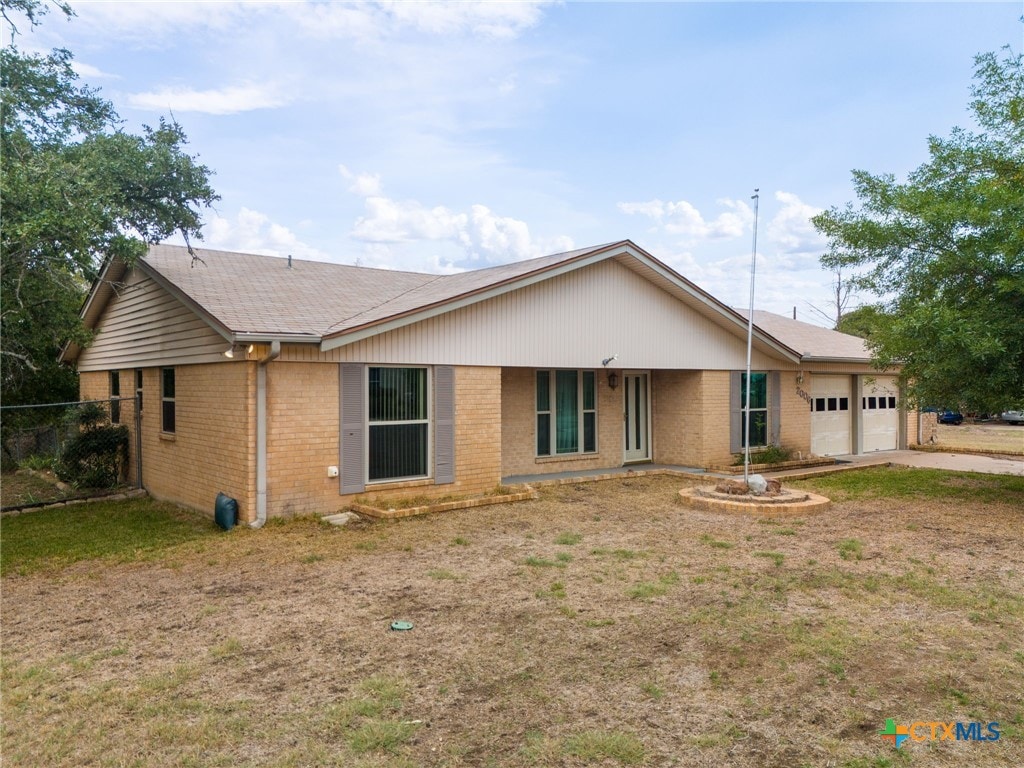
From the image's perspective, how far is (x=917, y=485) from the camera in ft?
43.5

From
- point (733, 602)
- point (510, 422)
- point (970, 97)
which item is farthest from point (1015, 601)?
point (970, 97)

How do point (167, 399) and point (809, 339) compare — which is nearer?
point (167, 399)

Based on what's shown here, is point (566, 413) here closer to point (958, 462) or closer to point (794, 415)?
point (794, 415)

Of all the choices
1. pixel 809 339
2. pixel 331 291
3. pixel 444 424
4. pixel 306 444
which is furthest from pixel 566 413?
pixel 809 339

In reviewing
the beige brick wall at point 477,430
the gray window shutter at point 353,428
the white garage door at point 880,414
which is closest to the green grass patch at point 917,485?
the white garage door at point 880,414

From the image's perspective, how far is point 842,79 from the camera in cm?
1339

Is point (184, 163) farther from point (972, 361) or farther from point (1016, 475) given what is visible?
point (1016, 475)

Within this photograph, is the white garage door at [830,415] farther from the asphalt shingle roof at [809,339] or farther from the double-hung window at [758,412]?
the double-hung window at [758,412]

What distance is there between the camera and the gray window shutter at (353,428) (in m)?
9.77

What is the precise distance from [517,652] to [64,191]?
779 cm

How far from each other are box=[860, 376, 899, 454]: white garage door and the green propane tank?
55.2 feet

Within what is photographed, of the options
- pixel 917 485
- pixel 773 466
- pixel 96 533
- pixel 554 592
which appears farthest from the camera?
pixel 773 466

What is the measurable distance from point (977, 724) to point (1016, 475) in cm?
1352

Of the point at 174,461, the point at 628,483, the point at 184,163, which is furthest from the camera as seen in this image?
the point at 628,483
